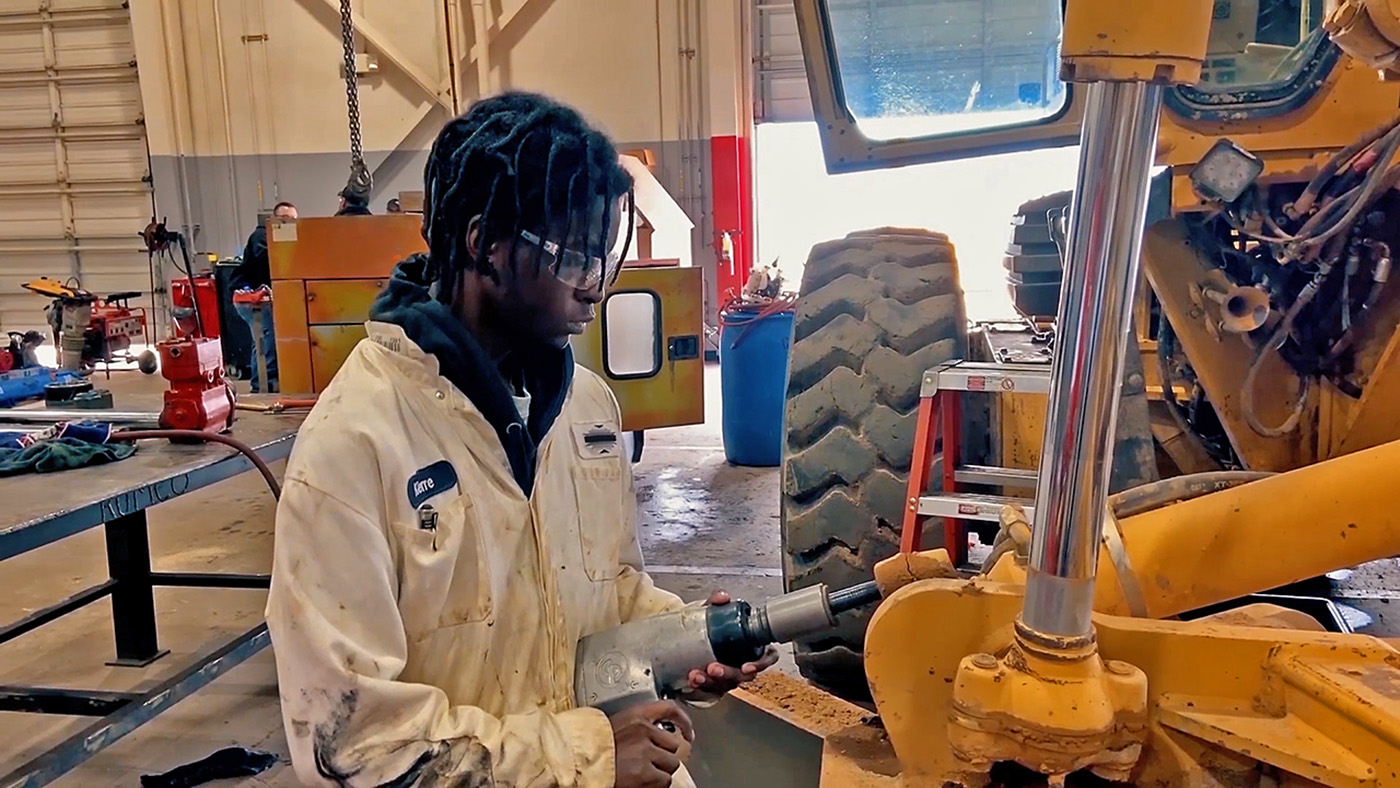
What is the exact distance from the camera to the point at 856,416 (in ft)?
8.46

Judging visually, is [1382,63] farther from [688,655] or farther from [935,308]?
[688,655]

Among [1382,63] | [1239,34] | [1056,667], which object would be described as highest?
[1239,34]

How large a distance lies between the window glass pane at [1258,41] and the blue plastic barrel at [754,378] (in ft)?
11.5

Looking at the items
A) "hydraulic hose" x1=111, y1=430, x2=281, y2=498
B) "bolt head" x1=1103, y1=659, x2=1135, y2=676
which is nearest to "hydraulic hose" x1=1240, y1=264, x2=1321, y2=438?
"bolt head" x1=1103, y1=659, x2=1135, y2=676

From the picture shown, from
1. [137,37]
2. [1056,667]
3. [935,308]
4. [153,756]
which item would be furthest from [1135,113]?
[137,37]

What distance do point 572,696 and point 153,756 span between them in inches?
86.9

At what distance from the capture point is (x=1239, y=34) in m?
2.35

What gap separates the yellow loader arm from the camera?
59.1 inches

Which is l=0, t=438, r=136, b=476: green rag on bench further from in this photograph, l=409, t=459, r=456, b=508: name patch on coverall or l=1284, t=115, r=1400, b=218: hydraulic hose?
l=1284, t=115, r=1400, b=218: hydraulic hose

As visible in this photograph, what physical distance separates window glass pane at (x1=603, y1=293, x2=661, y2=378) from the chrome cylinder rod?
460cm

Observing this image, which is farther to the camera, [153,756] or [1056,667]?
[153,756]

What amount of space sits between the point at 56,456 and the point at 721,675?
6.89 ft

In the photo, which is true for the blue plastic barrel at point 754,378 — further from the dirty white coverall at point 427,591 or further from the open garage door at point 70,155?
the open garage door at point 70,155

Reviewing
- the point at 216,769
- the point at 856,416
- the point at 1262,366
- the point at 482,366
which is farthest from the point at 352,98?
the point at 1262,366
